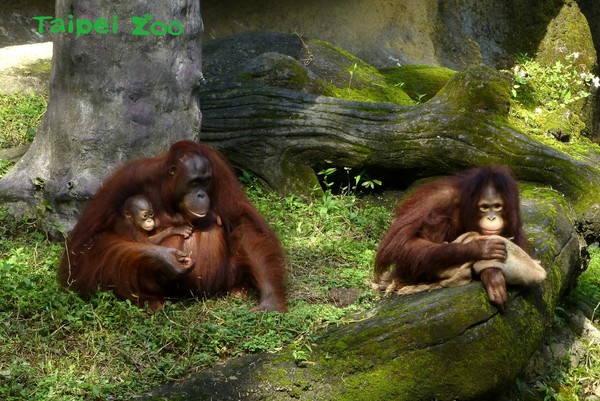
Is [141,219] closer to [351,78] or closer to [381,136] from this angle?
[381,136]

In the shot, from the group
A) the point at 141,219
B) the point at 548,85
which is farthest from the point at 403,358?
the point at 548,85

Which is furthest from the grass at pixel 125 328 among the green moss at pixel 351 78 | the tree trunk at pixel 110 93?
the green moss at pixel 351 78

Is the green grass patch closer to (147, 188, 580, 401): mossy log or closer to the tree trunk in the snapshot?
the tree trunk

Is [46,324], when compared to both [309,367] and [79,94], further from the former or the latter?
[79,94]

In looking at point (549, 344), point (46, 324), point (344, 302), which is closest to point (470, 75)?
point (549, 344)

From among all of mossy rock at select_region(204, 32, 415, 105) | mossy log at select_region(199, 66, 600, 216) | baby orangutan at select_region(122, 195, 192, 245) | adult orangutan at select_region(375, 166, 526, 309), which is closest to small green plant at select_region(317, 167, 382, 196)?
mossy log at select_region(199, 66, 600, 216)

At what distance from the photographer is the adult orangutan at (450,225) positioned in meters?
4.51

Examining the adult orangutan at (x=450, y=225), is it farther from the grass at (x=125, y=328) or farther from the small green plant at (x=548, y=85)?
the small green plant at (x=548, y=85)

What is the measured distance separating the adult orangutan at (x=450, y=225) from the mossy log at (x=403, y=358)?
0.14 m

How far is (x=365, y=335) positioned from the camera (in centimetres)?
412

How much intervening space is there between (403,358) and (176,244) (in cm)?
123

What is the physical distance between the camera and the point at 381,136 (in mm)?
6238

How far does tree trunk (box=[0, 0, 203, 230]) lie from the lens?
5422 mm

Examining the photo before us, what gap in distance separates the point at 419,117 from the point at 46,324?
283 centimetres
